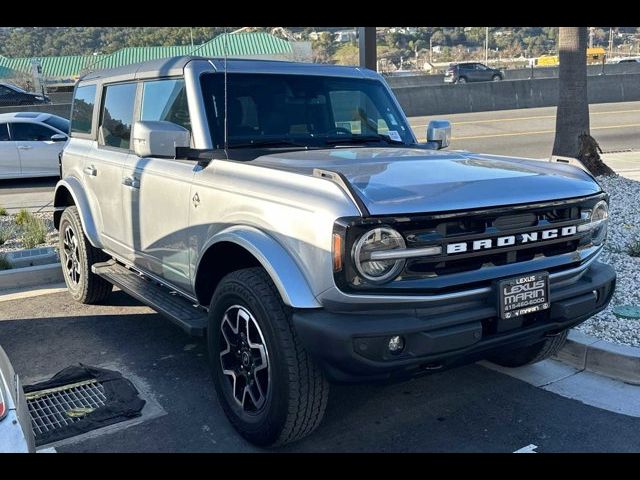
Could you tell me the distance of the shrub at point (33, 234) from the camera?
7.83m

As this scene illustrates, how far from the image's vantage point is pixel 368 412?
3.97 m

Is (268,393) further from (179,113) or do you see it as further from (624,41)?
(624,41)

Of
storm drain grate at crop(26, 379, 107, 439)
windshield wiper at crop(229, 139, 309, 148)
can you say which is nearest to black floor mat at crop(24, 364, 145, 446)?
storm drain grate at crop(26, 379, 107, 439)

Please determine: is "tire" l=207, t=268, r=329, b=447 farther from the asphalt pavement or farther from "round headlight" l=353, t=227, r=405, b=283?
"round headlight" l=353, t=227, r=405, b=283

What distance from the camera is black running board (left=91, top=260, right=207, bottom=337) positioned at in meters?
4.03

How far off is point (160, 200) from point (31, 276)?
3192mm

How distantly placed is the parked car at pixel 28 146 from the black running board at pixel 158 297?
9.18 metres

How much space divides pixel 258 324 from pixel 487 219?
49.7 inches

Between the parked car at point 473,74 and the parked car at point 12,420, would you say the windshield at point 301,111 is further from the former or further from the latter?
the parked car at point 473,74

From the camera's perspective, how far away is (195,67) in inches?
173

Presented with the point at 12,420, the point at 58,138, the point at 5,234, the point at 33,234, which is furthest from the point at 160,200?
the point at 58,138

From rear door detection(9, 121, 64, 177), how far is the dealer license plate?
487 inches

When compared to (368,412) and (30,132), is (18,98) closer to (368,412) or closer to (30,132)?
(30,132)
